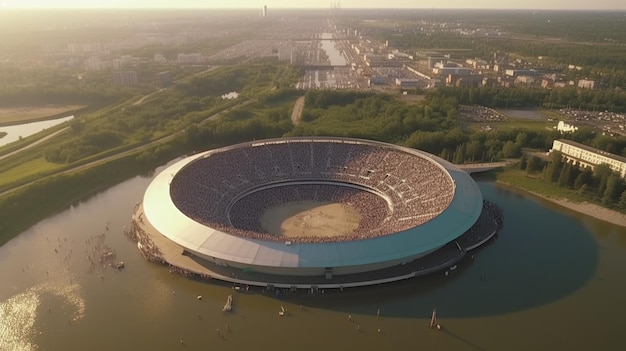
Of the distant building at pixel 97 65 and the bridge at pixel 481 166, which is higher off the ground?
the distant building at pixel 97 65

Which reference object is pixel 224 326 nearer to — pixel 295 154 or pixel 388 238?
pixel 388 238

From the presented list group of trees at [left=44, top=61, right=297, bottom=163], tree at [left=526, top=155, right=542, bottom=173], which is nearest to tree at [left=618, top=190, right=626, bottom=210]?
tree at [left=526, top=155, right=542, bottom=173]

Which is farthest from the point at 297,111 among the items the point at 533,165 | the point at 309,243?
the point at 309,243

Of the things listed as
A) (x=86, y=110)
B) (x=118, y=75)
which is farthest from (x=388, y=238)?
(x=118, y=75)

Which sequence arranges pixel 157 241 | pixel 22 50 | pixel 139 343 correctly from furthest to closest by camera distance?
1. pixel 22 50
2. pixel 157 241
3. pixel 139 343

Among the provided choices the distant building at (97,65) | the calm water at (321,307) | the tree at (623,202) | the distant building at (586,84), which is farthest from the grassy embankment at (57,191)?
the distant building at (586,84)

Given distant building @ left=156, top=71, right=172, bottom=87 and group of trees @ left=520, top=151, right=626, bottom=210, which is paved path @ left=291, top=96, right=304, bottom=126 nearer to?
group of trees @ left=520, top=151, right=626, bottom=210

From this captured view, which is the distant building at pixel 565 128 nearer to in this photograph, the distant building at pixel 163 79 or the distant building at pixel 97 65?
the distant building at pixel 163 79
